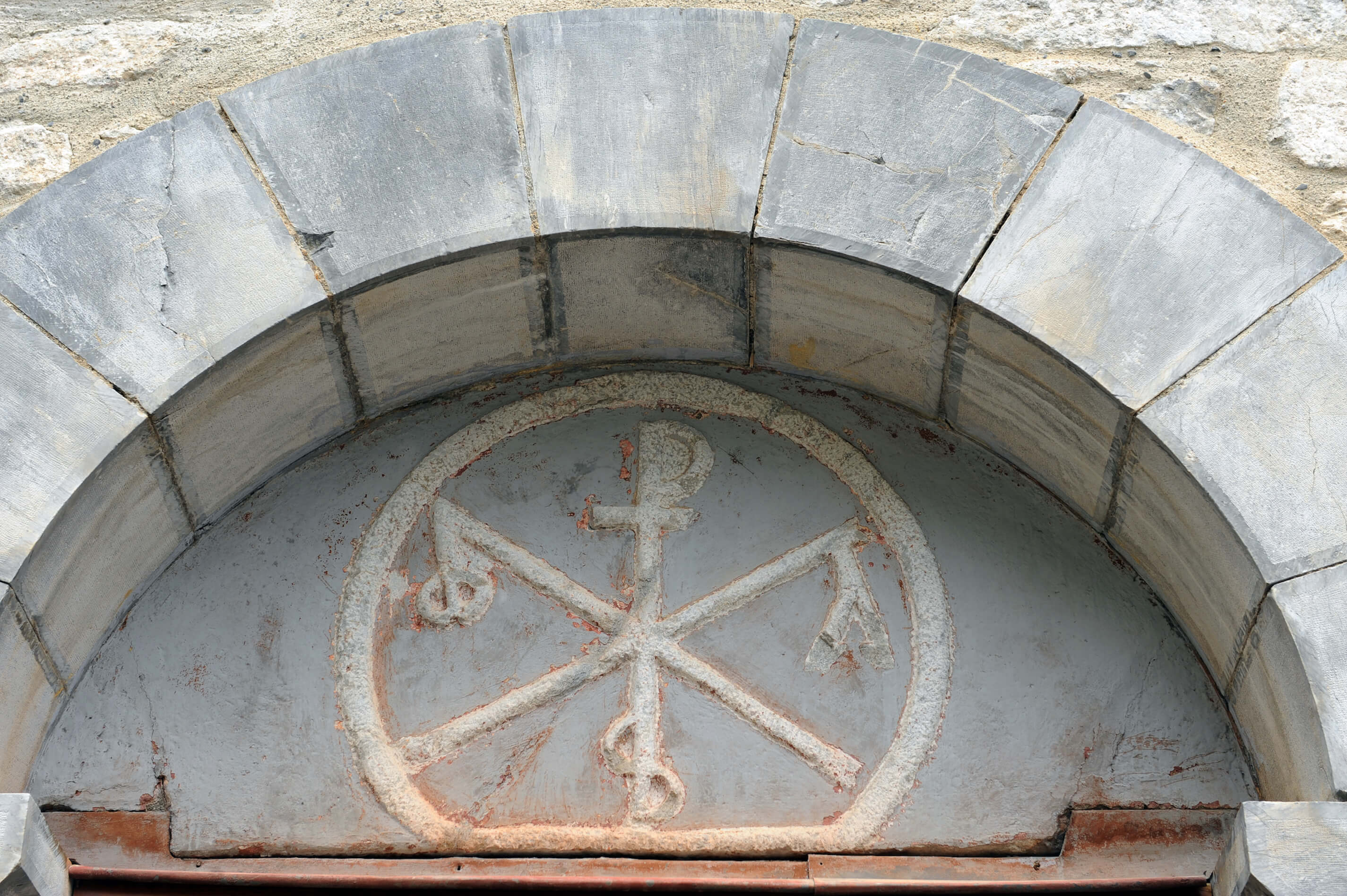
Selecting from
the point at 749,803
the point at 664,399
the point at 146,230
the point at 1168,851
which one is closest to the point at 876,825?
the point at 749,803

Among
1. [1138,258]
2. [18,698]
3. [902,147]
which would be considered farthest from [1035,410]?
[18,698]

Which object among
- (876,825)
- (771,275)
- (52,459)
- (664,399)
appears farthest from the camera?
(664,399)

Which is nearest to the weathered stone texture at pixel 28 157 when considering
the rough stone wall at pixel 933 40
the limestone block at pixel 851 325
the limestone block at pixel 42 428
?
the rough stone wall at pixel 933 40

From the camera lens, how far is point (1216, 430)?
6.79 ft

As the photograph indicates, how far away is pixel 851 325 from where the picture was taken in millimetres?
2434

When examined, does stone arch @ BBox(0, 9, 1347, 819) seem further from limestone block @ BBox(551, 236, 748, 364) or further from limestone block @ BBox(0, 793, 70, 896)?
limestone block @ BBox(0, 793, 70, 896)

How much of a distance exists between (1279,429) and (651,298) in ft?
3.74

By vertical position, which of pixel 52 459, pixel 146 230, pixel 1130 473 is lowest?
pixel 52 459

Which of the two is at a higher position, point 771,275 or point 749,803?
point 771,275

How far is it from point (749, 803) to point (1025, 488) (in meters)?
0.83

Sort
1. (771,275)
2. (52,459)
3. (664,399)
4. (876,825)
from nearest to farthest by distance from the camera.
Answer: (52,459) → (876,825) → (771,275) → (664,399)

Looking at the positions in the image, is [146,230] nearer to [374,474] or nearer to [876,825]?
[374,474]

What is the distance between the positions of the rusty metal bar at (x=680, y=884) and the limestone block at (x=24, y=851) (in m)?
0.15

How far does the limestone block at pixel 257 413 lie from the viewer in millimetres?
2229
